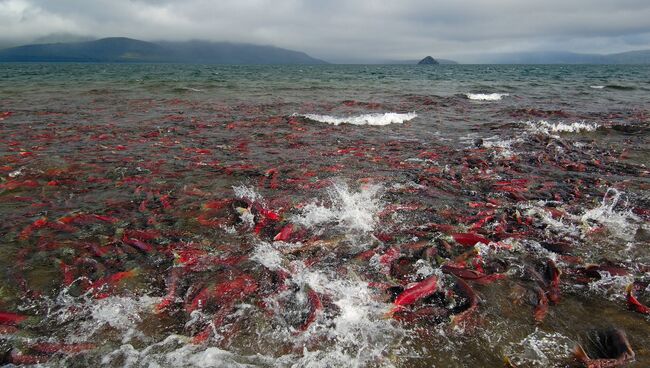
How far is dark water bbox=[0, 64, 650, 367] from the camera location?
436cm

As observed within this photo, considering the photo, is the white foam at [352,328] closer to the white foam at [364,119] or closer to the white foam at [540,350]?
the white foam at [540,350]

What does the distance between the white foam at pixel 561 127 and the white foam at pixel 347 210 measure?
11.6m

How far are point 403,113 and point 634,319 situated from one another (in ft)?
58.4

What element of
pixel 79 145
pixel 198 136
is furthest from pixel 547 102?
pixel 79 145

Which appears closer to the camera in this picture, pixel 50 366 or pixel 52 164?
pixel 50 366

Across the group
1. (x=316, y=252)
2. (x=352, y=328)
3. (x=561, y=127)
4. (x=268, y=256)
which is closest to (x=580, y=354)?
(x=352, y=328)

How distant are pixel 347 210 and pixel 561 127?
14.1 metres

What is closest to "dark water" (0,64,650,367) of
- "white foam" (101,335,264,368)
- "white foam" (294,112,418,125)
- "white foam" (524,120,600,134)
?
"white foam" (101,335,264,368)

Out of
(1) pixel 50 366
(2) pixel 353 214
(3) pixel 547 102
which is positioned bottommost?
(1) pixel 50 366

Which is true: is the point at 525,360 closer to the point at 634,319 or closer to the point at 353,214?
the point at 634,319

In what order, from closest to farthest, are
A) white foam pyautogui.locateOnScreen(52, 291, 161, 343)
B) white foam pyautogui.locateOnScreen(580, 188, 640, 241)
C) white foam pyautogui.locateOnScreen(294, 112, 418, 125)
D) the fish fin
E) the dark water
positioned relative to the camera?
the fish fin
the dark water
white foam pyautogui.locateOnScreen(52, 291, 161, 343)
white foam pyautogui.locateOnScreen(580, 188, 640, 241)
white foam pyautogui.locateOnScreen(294, 112, 418, 125)

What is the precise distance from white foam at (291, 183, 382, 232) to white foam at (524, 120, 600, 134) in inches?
456

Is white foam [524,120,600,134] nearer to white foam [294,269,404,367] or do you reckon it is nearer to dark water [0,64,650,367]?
dark water [0,64,650,367]

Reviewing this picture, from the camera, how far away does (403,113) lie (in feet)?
70.7
